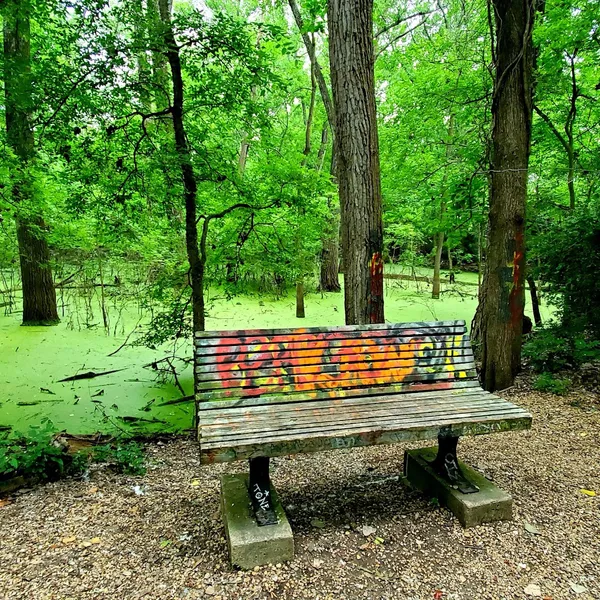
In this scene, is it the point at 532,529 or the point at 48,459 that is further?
the point at 48,459

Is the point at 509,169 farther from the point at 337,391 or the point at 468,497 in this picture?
the point at 468,497

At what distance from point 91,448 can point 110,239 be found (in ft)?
7.89

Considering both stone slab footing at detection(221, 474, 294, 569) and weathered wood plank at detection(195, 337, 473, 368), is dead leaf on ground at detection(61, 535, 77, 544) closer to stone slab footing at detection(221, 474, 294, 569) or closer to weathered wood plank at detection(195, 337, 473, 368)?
stone slab footing at detection(221, 474, 294, 569)

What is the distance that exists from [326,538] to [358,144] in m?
2.94

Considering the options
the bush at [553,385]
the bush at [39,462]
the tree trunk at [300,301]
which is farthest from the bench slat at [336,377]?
the tree trunk at [300,301]

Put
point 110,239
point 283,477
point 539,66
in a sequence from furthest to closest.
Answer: point 539,66
point 110,239
point 283,477

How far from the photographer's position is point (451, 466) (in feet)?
7.77

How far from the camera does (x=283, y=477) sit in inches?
110

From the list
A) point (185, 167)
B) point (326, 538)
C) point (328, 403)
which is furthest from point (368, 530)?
point (185, 167)

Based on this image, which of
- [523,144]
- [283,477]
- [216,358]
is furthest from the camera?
[523,144]

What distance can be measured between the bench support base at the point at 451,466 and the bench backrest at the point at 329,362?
35 centimetres

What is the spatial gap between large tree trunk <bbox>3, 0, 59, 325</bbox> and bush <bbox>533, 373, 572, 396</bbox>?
5216 millimetres

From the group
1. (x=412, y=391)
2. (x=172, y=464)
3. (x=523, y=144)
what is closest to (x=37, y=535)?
(x=172, y=464)

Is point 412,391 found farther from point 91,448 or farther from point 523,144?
point 523,144
